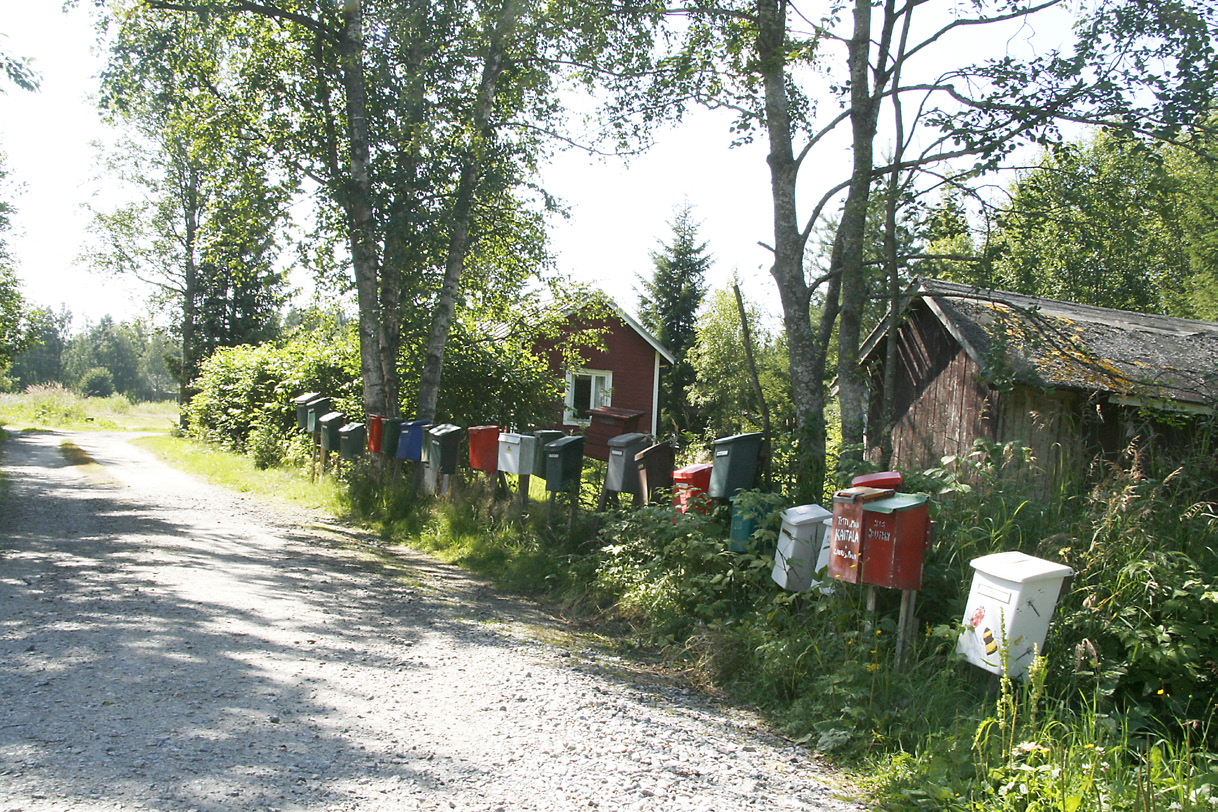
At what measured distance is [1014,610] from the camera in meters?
4.02

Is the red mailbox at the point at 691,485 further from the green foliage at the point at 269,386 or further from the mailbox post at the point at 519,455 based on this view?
the green foliage at the point at 269,386

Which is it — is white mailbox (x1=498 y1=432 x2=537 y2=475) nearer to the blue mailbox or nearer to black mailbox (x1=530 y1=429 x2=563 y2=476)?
black mailbox (x1=530 y1=429 x2=563 y2=476)

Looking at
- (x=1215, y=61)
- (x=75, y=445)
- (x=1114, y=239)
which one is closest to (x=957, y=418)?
(x=1114, y=239)

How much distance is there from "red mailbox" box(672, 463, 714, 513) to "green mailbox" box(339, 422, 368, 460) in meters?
7.16

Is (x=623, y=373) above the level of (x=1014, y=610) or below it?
above

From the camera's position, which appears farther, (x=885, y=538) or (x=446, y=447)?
(x=446, y=447)

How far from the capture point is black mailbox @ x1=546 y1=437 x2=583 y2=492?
8.80m

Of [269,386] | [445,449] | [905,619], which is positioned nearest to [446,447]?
[445,449]

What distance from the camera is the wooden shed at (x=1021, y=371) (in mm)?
10273

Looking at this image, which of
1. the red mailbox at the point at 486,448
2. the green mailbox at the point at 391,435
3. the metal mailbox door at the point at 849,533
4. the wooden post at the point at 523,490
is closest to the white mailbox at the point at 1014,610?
the metal mailbox door at the point at 849,533

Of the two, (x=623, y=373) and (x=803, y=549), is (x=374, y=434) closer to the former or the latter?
(x=803, y=549)

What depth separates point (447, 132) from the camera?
44.3 ft

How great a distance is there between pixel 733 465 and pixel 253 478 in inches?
463

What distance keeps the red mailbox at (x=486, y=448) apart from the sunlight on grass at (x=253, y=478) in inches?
137
